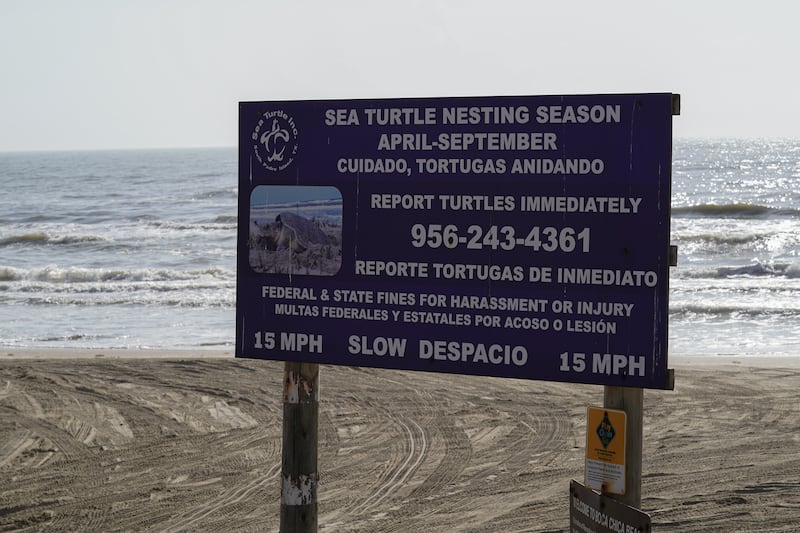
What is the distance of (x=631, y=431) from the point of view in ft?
15.0

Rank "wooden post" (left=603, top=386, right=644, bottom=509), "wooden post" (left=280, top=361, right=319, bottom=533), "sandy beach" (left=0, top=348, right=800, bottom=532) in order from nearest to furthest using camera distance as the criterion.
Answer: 1. "wooden post" (left=603, top=386, right=644, bottom=509)
2. "wooden post" (left=280, top=361, right=319, bottom=533)
3. "sandy beach" (left=0, top=348, right=800, bottom=532)

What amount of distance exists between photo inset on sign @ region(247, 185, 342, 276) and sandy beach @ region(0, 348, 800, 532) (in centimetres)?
321

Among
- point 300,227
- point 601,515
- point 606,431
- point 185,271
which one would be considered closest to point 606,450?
point 606,431

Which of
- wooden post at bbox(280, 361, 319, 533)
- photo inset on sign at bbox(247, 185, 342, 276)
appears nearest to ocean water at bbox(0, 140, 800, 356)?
wooden post at bbox(280, 361, 319, 533)

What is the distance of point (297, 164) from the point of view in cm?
491

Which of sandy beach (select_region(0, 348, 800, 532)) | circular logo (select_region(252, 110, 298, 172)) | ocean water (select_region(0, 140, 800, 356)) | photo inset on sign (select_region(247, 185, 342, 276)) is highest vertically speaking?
circular logo (select_region(252, 110, 298, 172))

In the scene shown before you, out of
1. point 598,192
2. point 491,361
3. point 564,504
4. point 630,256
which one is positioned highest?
point 598,192

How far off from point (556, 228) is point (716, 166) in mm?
75078

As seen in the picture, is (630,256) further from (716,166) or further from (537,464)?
(716,166)

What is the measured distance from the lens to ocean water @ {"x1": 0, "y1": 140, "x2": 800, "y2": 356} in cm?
1647

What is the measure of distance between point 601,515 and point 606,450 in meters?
0.30

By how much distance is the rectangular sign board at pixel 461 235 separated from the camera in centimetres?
433

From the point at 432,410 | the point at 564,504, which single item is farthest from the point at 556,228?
the point at 432,410

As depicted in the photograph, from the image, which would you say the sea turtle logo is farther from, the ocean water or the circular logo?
the ocean water
